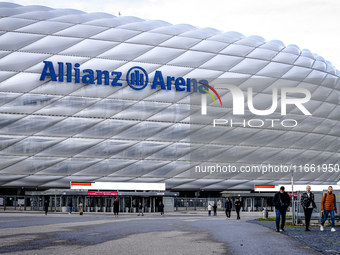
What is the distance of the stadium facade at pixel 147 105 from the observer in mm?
35156

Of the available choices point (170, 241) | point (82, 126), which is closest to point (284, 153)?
point (82, 126)

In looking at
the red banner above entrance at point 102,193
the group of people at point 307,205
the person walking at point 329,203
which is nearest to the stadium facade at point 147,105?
the red banner above entrance at point 102,193

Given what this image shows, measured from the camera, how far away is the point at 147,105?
37.3 m

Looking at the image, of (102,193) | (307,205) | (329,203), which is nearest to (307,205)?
(307,205)

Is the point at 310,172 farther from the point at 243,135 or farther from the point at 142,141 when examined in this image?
the point at 142,141

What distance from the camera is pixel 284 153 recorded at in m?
41.6

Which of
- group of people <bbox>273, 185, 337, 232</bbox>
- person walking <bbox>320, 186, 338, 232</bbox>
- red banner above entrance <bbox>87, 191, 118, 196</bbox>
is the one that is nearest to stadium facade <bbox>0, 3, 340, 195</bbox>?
red banner above entrance <bbox>87, 191, 118, 196</bbox>

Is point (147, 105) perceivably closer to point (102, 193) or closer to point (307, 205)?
point (102, 193)

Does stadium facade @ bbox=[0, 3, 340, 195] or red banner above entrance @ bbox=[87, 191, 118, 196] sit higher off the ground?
stadium facade @ bbox=[0, 3, 340, 195]

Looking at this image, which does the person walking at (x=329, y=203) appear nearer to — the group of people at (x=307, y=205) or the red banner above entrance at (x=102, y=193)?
the group of people at (x=307, y=205)

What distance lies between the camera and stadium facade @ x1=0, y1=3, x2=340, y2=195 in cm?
3516

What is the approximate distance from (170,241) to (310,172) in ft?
113

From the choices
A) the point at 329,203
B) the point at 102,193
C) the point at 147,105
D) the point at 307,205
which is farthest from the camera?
the point at 147,105

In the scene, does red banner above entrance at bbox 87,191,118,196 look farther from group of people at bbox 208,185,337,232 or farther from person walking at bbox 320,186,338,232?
person walking at bbox 320,186,338,232
